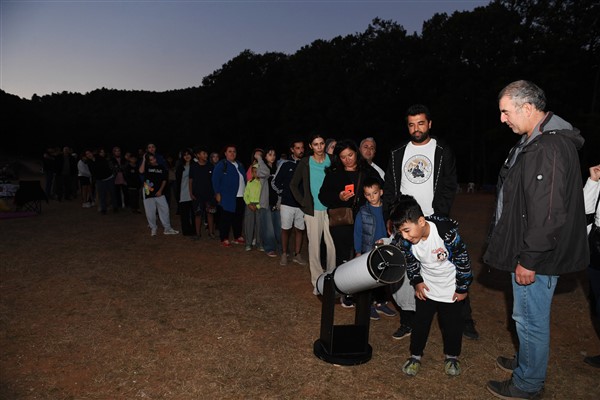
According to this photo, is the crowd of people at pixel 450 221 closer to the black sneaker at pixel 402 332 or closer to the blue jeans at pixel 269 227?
the black sneaker at pixel 402 332

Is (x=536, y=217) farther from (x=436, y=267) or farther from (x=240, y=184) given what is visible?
(x=240, y=184)

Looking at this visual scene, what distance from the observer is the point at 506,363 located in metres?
3.93

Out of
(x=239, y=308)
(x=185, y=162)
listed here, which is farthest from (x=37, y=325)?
(x=185, y=162)

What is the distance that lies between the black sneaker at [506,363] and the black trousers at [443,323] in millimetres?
523

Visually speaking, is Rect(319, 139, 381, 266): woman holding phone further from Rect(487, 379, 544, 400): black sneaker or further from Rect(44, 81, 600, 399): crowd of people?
Rect(487, 379, 544, 400): black sneaker

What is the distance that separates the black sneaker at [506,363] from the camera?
152 inches

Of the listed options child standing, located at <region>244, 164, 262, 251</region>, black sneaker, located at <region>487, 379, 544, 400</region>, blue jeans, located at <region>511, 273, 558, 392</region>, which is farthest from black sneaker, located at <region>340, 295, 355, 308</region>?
child standing, located at <region>244, 164, 262, 251</region>

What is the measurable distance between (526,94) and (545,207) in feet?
2.62

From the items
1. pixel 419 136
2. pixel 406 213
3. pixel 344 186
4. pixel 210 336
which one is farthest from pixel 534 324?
pixel 210 336

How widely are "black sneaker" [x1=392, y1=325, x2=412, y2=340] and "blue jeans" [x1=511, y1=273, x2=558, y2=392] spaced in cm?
143

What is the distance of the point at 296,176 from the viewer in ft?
19.5

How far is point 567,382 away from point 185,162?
920 centimetres

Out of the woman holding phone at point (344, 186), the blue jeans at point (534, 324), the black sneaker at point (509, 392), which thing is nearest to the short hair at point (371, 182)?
the woman holding phone at point (344, 186)

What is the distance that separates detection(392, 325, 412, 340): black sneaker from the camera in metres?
4.58
